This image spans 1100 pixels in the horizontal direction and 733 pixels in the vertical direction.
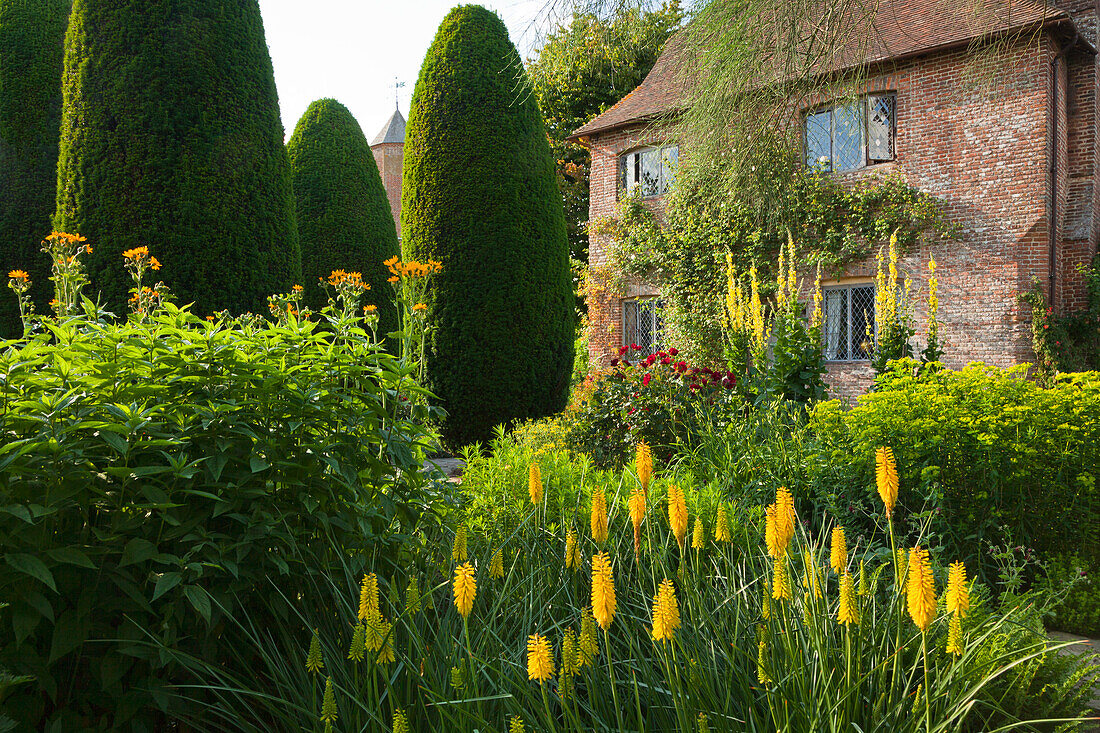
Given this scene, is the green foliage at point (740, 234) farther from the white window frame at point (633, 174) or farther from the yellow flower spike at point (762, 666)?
the yellow flower spike at point (762, 666)

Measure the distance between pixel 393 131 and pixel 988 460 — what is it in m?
45.0

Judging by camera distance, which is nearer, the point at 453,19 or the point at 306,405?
the point at 306,405

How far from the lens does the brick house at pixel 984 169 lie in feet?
36.0

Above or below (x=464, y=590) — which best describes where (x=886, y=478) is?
above

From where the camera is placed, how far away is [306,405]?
2221mm

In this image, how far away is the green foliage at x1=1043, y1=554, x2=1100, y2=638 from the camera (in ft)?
11.1

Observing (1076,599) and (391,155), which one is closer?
(1076,599)

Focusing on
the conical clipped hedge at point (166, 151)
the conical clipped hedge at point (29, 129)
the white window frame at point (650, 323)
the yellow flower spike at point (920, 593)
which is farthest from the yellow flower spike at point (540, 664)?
the white window frame at point (650, 323)

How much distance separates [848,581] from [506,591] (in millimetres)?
1159

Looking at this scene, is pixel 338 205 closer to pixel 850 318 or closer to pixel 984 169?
pixel 850 318

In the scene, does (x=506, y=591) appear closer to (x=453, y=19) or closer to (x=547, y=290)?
(x=547, y=290)

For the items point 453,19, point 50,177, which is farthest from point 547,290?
point 50,177

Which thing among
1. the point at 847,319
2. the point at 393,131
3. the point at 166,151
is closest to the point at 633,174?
the point at 847,319

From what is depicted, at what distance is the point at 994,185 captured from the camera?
11.3 meters
